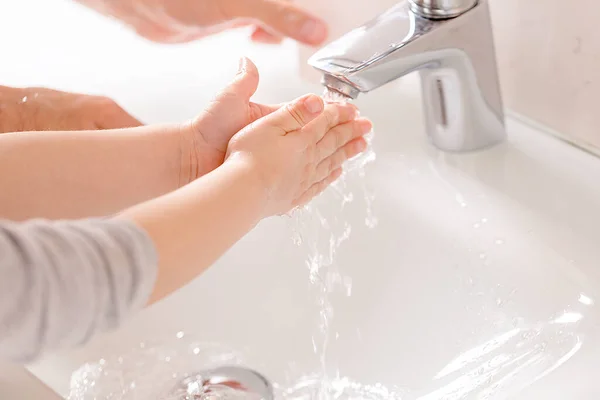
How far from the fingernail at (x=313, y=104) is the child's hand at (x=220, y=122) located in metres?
0.06

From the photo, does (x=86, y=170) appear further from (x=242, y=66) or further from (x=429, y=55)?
(x=429, y=55)

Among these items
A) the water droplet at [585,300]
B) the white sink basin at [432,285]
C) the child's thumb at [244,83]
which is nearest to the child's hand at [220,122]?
the child's thumb at [244,83]

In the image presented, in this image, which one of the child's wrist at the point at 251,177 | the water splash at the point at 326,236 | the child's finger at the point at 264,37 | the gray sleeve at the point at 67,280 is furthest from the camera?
the child's finger at the point at 264,37

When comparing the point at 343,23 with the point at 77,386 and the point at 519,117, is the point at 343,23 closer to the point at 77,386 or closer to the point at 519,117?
the point at 519,117

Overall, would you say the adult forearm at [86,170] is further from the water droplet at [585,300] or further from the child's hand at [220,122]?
the water droplet at [585,300]

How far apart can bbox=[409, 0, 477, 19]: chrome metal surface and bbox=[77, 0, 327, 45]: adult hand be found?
16 cm

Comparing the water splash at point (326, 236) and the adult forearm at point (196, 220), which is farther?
the water splash at point (326, 236)

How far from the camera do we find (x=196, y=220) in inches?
18.3

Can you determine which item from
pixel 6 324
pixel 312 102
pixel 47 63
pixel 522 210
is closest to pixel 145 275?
pixel 6 324

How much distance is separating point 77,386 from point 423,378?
0.83 feet

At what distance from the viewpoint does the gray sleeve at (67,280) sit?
1.33 ft

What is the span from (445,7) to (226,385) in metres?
0.32

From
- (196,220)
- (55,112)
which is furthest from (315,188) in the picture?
(55,112)

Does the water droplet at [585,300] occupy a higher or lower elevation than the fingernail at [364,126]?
lower
